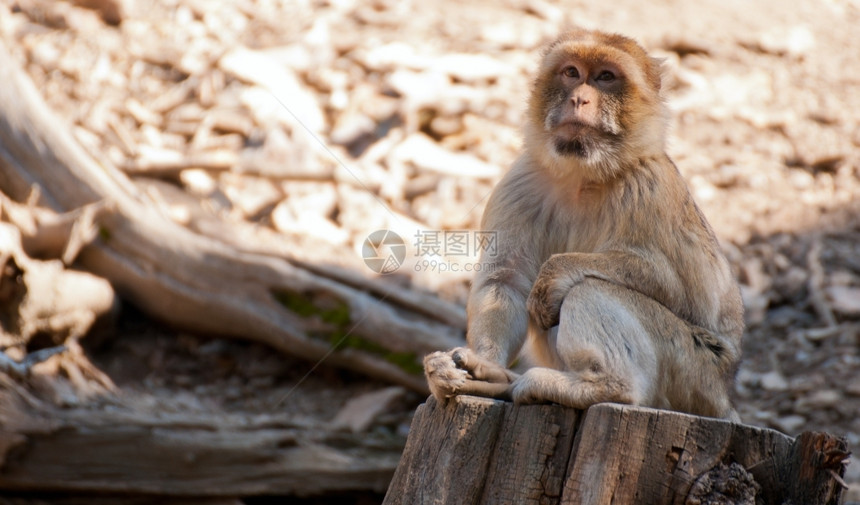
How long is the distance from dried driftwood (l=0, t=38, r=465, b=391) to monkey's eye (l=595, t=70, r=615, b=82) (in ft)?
9.36

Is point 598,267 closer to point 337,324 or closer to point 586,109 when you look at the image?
point 586,109

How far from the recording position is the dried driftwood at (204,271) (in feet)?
21.5

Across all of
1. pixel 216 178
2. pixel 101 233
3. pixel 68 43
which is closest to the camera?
pixel 101 233

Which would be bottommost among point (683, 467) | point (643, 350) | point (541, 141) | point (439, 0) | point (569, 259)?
point (683, 467)

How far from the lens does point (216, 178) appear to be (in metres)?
7.48

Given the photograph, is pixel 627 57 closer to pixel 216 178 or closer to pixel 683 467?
pixel 683 467

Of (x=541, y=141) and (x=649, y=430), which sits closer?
(x=649, y=430)

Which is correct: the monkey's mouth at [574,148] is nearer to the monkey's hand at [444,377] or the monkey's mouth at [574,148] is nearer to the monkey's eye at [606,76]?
the monkey's eye at [606,76]

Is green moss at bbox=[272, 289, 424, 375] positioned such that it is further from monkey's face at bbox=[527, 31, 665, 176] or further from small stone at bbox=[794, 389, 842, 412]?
small stone at bbox=[794, 389, 842, 412]

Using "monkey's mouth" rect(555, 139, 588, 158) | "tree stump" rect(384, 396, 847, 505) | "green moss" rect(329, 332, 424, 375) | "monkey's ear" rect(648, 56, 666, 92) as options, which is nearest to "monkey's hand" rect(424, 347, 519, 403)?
"tree stump" rect(384, 396, 847, 505)

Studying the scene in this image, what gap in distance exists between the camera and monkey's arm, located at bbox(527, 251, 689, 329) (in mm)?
3654

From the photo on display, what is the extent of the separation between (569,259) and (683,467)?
1111 millimetres

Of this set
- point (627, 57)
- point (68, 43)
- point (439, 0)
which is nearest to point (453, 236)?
point (627, 57)

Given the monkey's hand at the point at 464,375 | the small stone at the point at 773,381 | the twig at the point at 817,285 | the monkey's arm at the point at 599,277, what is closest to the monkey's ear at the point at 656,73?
the monkey's arm at the point at 599,277
